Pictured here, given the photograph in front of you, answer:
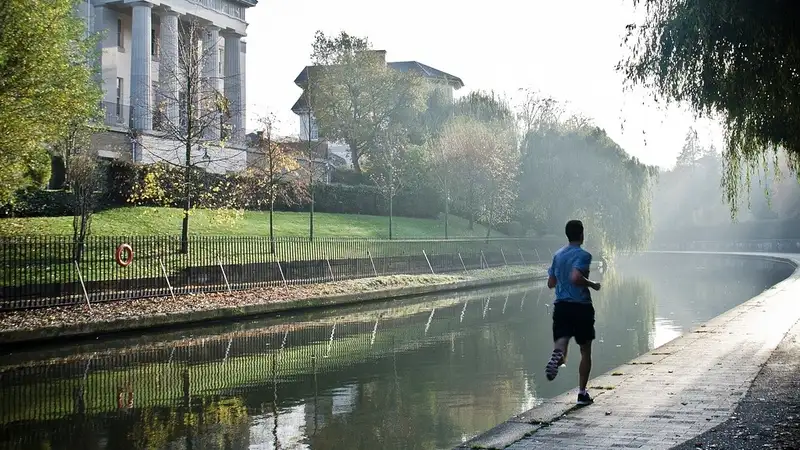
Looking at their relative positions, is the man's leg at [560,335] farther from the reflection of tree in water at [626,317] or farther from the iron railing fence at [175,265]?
the iron railing fence at [175,265]

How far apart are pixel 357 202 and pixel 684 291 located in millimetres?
21416

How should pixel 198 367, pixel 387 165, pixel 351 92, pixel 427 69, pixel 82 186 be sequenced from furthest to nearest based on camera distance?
1. pixel 427 69
2. pixel 351 92
3. pixel 387 165
4. pixel 82 186
5. pixel 198 367

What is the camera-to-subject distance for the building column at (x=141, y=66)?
4469 centimetres

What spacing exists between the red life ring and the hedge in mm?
4173

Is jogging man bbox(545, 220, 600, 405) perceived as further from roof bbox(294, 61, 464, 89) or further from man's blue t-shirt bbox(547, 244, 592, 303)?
roof bbox(294, 61, 464, 89)

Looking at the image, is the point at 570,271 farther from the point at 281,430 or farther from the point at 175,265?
the point at 175,265

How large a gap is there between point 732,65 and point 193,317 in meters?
15.6

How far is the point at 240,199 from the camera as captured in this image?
130 feet

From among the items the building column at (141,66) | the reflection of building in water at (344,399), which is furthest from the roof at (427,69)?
the reflection of building in water at (344,399)

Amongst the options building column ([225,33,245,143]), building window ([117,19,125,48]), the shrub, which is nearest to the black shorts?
building column ([225,33,245,143])

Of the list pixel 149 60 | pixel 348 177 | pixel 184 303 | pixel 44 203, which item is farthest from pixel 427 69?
pixel 184 303

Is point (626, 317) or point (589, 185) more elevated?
point (589, 185)

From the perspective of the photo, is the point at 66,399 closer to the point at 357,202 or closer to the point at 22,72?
the point at 22,72

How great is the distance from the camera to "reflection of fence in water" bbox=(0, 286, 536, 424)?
11.5 meters
